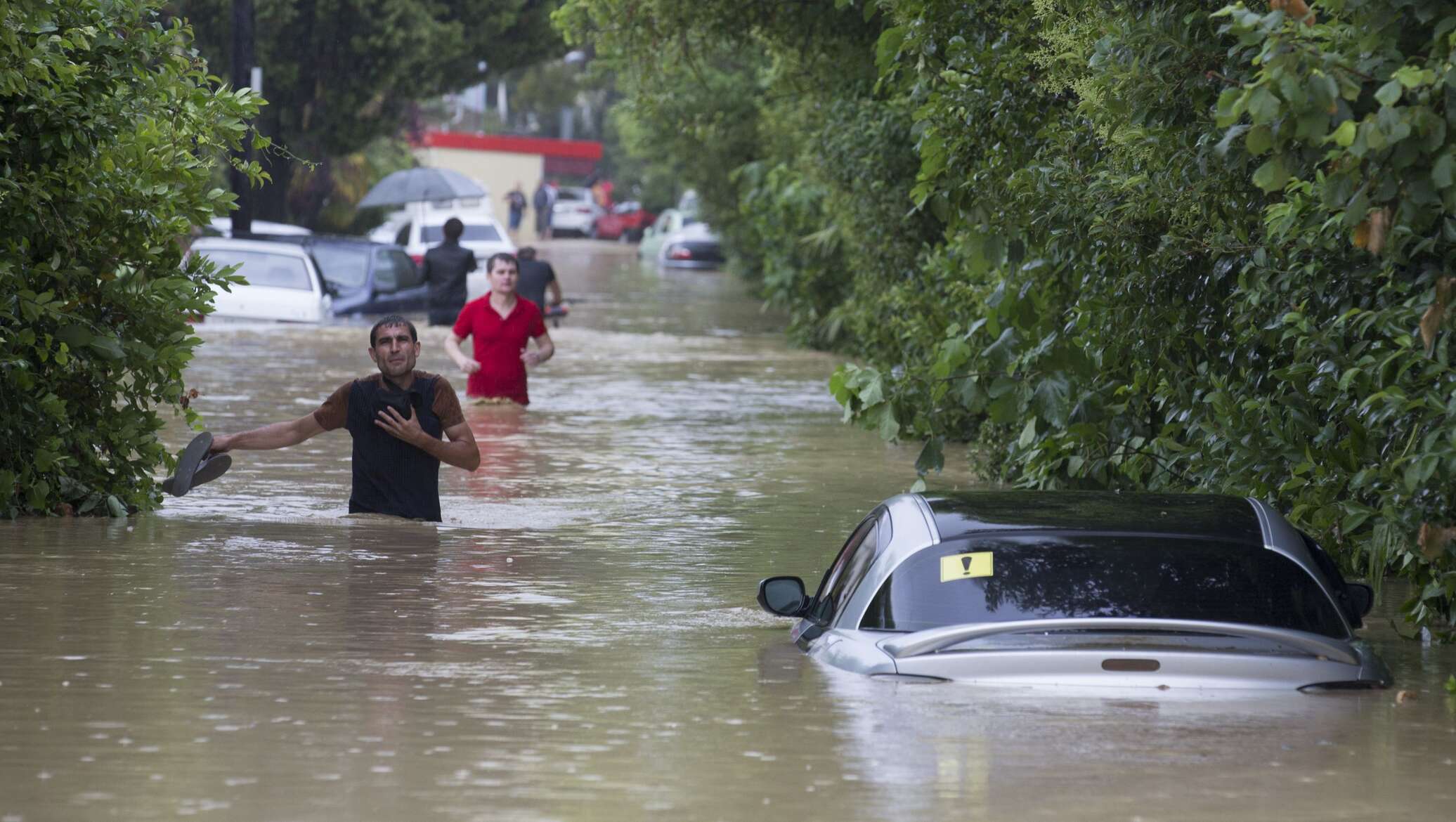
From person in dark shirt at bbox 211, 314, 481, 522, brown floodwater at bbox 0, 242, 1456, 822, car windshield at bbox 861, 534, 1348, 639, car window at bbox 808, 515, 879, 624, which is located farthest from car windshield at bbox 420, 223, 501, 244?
car windshield at bbox 861, 534, 1348, 639

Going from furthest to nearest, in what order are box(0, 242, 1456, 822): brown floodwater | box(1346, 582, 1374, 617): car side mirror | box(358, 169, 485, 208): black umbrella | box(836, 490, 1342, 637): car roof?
1. box(358, 169, 485, 208): black umbrella
2. box(1346, 582, 1374, 617): car side mirror
3. box(836, 490, 1342, 637): car roof
4. box(0, 242, 1456, 822): brown floodwater

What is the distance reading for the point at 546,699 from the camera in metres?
7.59

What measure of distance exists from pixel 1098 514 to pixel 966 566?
1.97ft

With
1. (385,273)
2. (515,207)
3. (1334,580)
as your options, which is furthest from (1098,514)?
(515,207)

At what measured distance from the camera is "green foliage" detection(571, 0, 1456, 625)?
737 cm

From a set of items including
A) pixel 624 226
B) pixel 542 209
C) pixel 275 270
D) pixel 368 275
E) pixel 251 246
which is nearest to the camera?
pixel 251 246

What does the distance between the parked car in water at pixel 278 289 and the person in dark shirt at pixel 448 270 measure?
1612mm

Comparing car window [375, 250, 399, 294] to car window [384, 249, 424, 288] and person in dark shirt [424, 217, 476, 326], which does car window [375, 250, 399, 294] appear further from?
person in dark shirt [424, 217, 476, 326]

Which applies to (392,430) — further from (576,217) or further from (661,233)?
(576,217)

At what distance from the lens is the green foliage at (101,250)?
459 inches

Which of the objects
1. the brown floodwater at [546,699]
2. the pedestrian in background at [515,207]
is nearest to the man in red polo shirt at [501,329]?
the brown floodwater at [546,699]

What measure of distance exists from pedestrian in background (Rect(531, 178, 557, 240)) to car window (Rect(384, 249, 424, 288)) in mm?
42089

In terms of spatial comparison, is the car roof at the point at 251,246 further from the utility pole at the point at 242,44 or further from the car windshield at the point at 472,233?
the car windshield at the point at 472,233

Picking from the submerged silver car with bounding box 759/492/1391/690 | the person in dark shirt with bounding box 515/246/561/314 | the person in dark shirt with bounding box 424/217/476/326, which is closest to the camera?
the submerged silver car with bounding box 759/492/1391/690
